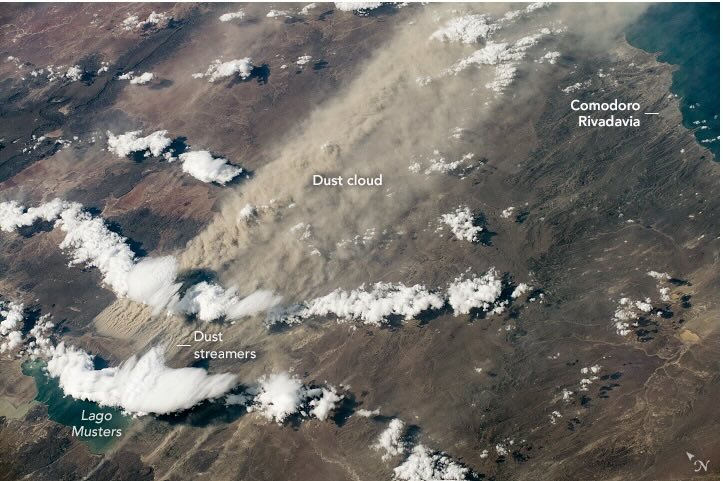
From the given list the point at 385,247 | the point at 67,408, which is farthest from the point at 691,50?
the point at 67,408

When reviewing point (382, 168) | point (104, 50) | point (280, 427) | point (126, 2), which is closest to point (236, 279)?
point (280, 427)

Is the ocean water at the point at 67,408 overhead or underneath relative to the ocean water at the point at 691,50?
underneath

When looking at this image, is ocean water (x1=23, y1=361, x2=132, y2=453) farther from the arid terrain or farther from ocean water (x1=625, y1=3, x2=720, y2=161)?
ocean water (x1=625, y1=3, x2=720, y2=161)

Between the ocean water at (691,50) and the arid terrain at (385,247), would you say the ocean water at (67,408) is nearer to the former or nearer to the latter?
the arid terrain at (385,247)

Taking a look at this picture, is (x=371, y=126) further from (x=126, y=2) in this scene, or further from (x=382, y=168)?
(x=126, y=2)

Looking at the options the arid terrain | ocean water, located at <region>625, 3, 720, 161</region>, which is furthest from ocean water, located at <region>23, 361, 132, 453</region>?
ocean water, located at <region>625, 3, 720, 161</region>

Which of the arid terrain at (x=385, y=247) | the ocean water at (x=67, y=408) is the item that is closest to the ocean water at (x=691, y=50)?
the arid terrain at (x=385, y=247)
